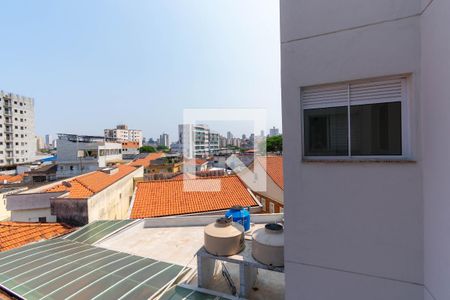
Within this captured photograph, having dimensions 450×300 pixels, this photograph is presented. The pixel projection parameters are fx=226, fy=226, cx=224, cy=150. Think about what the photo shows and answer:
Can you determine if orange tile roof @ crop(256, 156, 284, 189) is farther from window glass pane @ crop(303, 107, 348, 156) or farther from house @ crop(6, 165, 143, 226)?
window glass pane @ crop(303, 107, 348, 156)

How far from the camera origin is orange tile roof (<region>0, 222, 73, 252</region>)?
35.2 ft

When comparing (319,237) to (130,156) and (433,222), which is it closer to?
(433,222)

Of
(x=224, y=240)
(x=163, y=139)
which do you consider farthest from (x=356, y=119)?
(x=163, y=139)

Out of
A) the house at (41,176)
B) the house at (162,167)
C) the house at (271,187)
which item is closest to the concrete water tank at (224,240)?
the house at (271,187)

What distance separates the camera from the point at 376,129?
3.32m

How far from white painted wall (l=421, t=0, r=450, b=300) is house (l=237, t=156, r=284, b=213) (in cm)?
1364

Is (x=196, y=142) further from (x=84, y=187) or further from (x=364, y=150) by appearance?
(x=364, y=150)

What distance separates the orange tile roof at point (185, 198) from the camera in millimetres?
15031

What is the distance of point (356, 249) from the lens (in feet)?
11.0

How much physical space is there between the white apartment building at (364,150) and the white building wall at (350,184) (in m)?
0.01

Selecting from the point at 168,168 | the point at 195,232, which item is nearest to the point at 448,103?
the point at 195,232

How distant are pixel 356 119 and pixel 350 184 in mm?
985

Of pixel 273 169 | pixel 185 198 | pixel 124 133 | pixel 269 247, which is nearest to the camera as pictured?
pixel 269 247

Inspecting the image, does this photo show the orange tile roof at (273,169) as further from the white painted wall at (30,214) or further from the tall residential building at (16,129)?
the tall residential building at (16,129)
